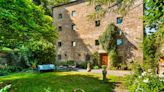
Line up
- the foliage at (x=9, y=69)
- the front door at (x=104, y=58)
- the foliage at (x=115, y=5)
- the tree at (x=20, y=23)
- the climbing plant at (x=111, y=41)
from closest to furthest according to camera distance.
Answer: the foliage at (x=115, y=5)
the tree at (x=20, y=23)
the foliage at (x=9, y=69)
the climbing plant at (x=111, y=41)
the front door at (x=104, y=58)

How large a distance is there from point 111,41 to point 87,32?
186 inches

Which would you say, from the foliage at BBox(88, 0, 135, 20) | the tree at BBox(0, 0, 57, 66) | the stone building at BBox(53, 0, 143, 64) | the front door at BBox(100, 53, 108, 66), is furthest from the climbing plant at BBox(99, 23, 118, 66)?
the foliage at BBox(88, 0, 135, 20)

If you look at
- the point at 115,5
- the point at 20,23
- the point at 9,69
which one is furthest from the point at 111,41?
the point at 115,5

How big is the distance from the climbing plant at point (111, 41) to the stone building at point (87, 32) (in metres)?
0.63

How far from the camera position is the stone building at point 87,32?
85.0ft

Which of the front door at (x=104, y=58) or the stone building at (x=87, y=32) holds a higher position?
the stone building at (x=87, y=32)

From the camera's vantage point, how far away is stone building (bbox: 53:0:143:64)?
25922 mm

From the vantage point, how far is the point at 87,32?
30422 millimetres

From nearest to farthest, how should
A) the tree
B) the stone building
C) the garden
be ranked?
1. the garden
2. the tree
3. the stone building

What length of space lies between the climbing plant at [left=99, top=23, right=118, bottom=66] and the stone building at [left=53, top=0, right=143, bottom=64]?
0.63 metres

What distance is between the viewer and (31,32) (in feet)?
47.3

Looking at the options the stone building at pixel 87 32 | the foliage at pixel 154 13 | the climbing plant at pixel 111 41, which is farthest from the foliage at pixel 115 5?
the climbing plant at pixel 111 41

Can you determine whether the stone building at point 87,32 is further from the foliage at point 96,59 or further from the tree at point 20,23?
the tree at point 20,23

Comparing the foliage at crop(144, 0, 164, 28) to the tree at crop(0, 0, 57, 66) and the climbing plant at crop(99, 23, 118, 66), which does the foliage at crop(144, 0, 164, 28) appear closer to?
the tree at crop(0, 0, 57, 66)
